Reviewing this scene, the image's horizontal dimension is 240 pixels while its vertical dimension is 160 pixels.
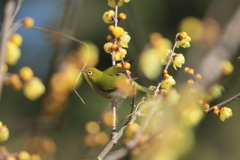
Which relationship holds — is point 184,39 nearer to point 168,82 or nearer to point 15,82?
point 168,82

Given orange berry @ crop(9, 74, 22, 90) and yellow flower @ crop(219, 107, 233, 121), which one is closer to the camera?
orange berry @ crop(9, 74, 22, 90)

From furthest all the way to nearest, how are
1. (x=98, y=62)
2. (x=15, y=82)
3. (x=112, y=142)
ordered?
(x=98, y=62) < (x=112, y=142) < (x=15, y=82)

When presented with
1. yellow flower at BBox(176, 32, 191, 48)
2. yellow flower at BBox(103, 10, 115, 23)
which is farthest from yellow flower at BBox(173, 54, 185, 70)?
yellow flower at BBox(103, 10, 115, 23)

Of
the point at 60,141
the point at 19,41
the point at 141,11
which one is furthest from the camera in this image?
the point at 141,11

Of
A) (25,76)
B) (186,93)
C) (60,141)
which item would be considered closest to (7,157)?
(25,76)

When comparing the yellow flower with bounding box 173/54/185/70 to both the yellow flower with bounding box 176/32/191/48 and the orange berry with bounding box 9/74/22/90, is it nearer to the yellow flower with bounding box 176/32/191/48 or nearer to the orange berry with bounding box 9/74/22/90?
the yellow flower with bounding box 176/32/191/48

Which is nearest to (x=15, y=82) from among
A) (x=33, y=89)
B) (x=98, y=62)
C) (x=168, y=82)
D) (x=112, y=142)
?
(x=33, y=89)

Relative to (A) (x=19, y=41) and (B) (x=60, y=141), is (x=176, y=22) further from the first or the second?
(A) (x=19, y=41)

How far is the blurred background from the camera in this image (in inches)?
17.3

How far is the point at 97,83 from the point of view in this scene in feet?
3.17

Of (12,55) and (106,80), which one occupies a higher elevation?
(12,55)

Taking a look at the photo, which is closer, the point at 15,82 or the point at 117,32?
the point at 15,82

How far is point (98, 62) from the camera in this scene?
0.92 m

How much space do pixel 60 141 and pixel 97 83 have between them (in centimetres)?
280
